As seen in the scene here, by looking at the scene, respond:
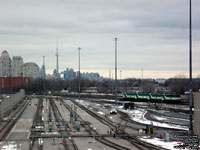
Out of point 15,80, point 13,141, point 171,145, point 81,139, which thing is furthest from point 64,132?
point 15,80

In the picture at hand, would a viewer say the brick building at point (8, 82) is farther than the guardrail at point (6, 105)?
Yes

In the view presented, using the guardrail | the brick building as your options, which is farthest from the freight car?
the brick building

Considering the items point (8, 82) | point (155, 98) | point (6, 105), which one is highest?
point (8, 82)

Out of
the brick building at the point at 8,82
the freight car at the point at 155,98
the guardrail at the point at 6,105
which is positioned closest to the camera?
the guardrail at the point at 6,105

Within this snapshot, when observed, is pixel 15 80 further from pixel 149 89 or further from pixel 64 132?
pixel 64 132

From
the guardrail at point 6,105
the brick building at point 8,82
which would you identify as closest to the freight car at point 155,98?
the guardrail at point 6,105

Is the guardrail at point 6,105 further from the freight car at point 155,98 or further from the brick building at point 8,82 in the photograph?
the brick building at point 8,82

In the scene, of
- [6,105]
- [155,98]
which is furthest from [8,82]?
[6,105]

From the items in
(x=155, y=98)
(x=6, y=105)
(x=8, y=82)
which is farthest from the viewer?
(x=8, y=82)

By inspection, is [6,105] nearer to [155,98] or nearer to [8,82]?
[155,98]

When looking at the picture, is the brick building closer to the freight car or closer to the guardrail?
the freight car

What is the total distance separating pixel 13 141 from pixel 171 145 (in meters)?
14.0

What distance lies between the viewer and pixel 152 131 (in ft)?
97.3

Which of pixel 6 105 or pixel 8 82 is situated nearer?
pixel 6 105
